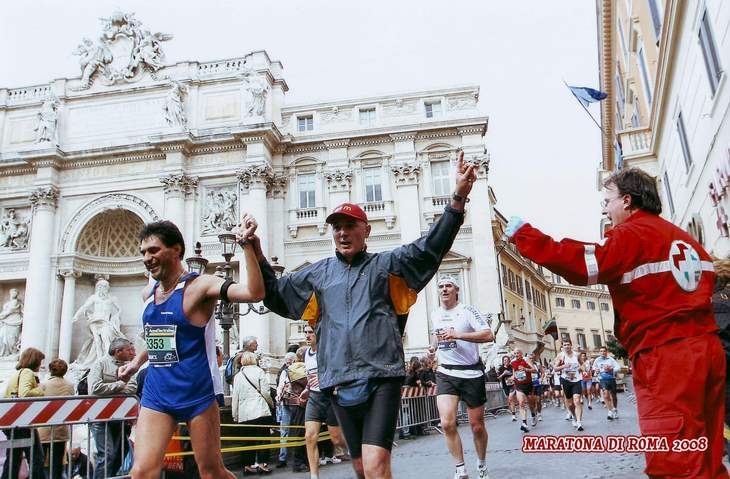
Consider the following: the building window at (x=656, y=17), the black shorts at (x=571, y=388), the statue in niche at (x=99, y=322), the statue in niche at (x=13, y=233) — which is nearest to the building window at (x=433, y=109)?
the building window at (x=656, y=17)

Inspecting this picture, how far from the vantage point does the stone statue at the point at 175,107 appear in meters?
28.5

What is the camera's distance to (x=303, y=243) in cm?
2789

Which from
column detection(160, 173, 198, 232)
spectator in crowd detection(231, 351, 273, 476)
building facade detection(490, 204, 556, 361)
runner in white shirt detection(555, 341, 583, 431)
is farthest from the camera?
building facade detection(490, 204, 556, 361)

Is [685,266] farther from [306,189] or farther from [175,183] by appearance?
[175,183]

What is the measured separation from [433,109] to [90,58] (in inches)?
704

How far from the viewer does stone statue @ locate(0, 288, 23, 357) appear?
27.4m

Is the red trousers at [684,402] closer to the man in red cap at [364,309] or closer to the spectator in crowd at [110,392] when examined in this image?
the man in red cap at [364,309]

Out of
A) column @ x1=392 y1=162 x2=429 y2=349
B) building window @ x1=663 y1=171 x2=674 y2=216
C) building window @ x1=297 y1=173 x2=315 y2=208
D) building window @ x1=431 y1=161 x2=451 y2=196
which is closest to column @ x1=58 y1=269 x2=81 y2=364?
building window @ x1=297 y1=173 x2=315 y2=208

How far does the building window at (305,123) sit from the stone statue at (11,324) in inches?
624

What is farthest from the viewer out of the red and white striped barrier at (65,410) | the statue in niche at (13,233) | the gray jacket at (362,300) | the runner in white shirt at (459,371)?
the statue in niche at (13,233)

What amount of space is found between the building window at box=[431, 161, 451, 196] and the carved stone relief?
945 centimetres

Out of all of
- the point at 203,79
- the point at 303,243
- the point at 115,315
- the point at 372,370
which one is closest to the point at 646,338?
the point at 372,370

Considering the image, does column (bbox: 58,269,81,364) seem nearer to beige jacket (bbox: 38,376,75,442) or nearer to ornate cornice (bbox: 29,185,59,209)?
ornate cornice (bbox: 29,185,59,209)

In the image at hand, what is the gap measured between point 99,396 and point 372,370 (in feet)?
12.1
